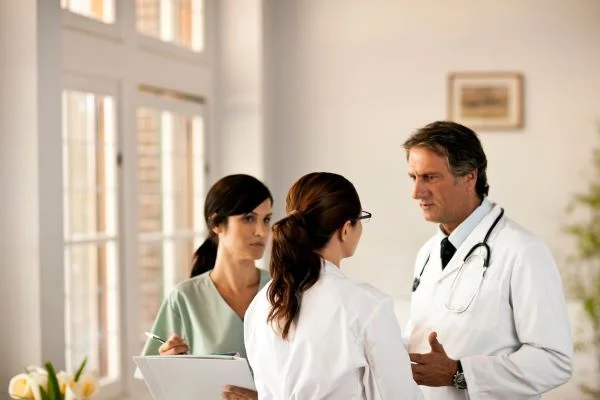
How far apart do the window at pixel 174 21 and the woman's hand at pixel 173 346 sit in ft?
7.79

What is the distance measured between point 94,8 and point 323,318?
2.52m

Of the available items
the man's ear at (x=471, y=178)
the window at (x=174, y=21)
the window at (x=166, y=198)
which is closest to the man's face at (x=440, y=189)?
the man's ear at (x=471, y=178)

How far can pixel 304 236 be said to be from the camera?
2025 mm

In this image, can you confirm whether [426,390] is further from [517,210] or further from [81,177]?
[517,210]

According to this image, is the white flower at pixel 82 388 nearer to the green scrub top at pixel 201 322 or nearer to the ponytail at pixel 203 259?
the green scrub top at pixel 201 322

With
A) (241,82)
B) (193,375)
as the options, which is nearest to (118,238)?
(241,82)

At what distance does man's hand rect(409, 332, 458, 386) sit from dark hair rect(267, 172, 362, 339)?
49 centimetres

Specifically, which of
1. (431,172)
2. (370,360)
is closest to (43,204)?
(431,172)

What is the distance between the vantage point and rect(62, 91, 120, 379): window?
3762mm

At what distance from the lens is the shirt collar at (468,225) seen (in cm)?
257

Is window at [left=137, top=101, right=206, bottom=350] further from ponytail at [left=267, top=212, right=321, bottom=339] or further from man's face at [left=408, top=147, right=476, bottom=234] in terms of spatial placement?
ponytail at [left=267, top=212, right=321, bottom=339]

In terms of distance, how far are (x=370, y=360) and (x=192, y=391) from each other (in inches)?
24.7

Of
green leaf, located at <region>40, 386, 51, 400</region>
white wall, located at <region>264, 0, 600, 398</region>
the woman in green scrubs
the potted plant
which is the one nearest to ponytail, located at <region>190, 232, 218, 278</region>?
the woman in green scrubs

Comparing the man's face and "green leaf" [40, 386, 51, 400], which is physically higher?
the man's face
